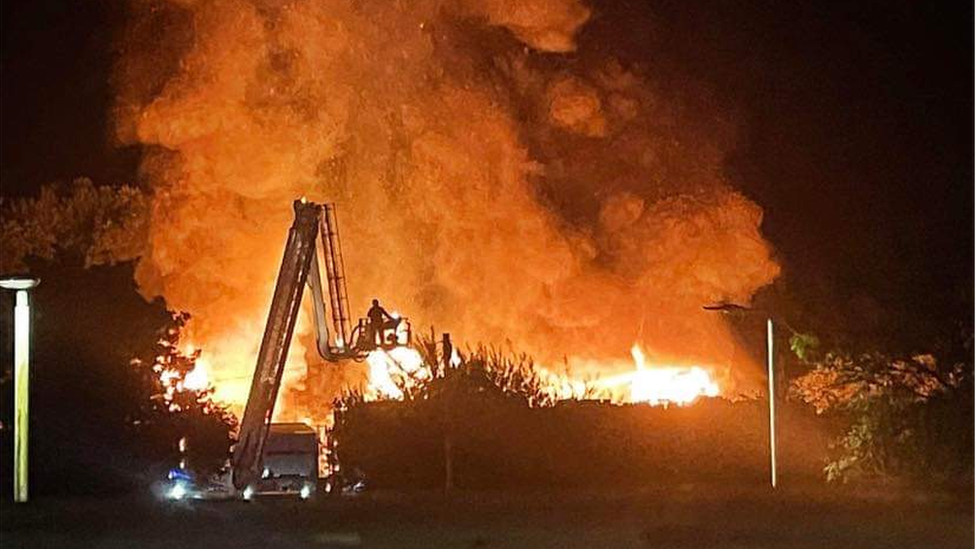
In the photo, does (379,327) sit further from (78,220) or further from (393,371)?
(78,220)

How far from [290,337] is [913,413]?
11609 millimetres

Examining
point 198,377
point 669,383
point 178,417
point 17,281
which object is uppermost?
point 17,281

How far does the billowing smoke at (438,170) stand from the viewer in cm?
3772

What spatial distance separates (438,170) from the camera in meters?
38.7

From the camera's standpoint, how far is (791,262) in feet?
120

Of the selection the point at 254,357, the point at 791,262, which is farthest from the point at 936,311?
the point at 254,357

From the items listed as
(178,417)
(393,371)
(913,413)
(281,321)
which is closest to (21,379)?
(178,417)

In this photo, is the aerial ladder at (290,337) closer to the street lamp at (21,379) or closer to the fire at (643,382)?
the fire at (643,382)

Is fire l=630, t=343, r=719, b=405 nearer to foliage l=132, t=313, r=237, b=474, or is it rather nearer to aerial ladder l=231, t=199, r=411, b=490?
aerial ladder l=231, t=199, r=411, b=490

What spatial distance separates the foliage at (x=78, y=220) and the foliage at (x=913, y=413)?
1742cm

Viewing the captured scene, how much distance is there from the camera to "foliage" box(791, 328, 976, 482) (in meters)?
27.2

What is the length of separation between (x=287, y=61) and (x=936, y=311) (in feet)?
59.0

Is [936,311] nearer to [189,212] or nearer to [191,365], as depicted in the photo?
[191,365]

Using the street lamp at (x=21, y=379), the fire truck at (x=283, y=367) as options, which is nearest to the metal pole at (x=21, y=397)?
the street lamp at (x=21, y=379)
